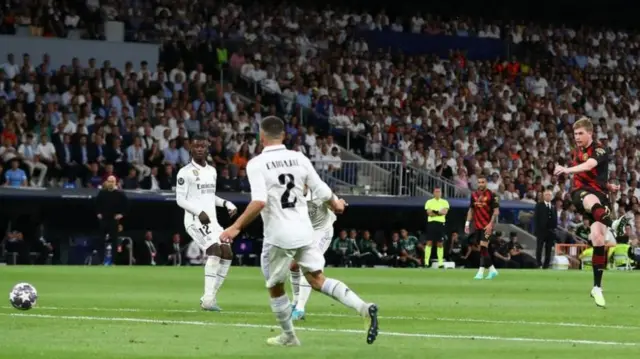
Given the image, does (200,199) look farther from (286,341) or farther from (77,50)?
(77,50)

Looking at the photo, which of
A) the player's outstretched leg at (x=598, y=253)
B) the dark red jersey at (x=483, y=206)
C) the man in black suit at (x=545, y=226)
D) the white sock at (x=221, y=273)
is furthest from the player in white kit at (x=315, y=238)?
the man in black suit at (x=545, y=226)

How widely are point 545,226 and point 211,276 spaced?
22.3m

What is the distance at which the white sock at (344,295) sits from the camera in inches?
499

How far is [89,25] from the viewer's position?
43.8 meters

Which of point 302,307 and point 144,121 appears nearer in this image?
point 302,307

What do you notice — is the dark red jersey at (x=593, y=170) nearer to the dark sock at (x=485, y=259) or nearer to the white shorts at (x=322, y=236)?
the white shorts at (x=322, y=236)

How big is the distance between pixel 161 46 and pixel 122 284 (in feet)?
66.9

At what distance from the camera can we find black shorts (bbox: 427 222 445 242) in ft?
122

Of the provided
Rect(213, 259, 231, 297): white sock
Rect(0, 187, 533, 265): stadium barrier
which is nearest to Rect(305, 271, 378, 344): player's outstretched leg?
Rect(213, 259, 231, 297): white sock

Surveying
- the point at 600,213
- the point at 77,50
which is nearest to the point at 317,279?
the point at 600,213

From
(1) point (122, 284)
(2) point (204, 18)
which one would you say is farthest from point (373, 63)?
(1) point (122, 284)

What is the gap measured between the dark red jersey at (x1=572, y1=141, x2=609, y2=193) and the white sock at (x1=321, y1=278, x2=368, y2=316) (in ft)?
24.4

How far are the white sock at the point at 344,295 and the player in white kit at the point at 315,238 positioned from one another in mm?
3530

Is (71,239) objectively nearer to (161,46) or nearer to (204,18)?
(161,46)
